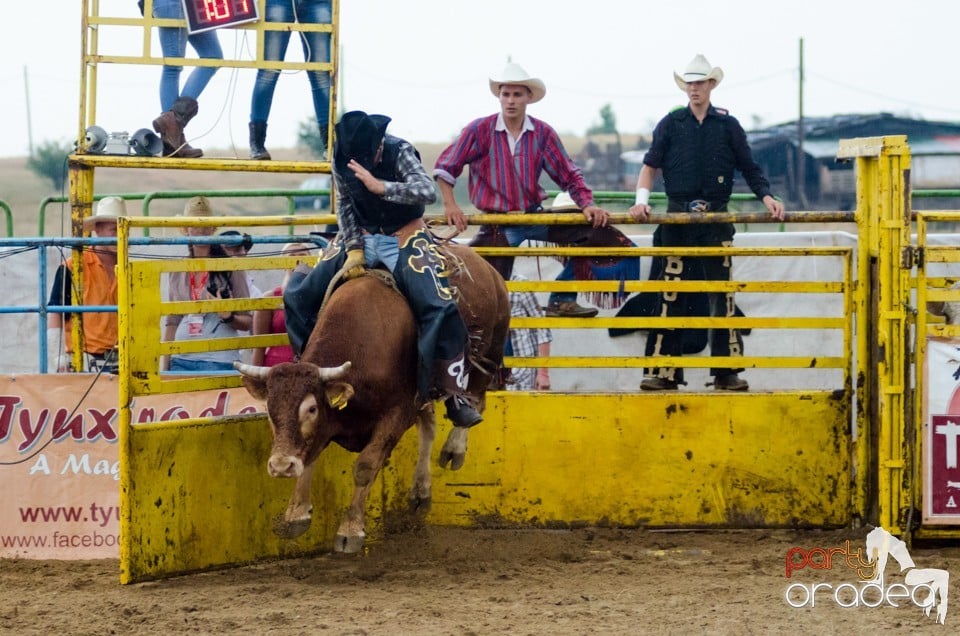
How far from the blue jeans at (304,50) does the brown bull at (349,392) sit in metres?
2.66

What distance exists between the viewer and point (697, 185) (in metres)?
8.26

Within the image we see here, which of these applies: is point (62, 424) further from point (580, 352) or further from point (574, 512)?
point (580, 352)

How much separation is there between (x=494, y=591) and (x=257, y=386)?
57.1 inches

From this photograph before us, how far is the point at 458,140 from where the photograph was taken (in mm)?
8078

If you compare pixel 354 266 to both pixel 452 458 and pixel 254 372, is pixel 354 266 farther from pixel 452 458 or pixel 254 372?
pixel 452 458

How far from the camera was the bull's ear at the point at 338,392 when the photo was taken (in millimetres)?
5840

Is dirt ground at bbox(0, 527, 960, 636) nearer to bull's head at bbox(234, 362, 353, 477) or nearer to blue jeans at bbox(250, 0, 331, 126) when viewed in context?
bull's head at bbox(234, 362, 353, 477)

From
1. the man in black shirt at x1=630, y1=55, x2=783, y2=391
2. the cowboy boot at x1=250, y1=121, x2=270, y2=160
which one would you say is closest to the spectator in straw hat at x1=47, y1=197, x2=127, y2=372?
the cowboy boot at x1=250, y1=121, x2=270, y2=160

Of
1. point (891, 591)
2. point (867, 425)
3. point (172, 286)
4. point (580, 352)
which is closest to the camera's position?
point (891, 591)

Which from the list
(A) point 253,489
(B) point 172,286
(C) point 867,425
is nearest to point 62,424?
(B) point 172,286

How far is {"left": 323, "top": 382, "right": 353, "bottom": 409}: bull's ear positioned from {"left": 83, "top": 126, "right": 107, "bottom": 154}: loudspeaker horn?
3493mm

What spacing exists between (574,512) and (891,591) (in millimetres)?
2167

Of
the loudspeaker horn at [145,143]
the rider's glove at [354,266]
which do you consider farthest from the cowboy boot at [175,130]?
the rider's glove at [354,266]

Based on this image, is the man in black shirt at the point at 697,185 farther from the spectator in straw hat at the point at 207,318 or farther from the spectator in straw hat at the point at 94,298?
the spectator in straw hat at the point at 94,298
